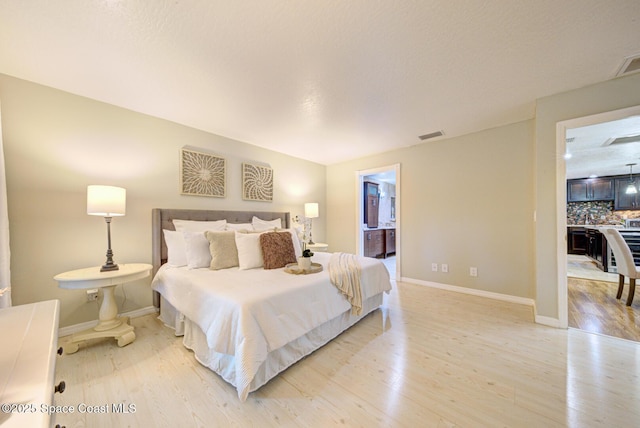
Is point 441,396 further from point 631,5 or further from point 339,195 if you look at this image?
point 339,195

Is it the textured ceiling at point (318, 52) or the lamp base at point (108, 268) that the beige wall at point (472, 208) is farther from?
the lamp base at point (108, 268)

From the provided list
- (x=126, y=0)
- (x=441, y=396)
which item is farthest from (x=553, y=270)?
(x=126, y=0)

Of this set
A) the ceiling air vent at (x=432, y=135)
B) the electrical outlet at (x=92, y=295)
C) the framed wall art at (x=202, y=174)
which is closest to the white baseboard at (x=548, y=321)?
the ceiling air vent at (x=432, y=135)

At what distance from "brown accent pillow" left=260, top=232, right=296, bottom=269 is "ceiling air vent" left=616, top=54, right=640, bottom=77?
333cm

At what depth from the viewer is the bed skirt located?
158cm

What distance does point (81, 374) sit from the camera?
66.3 inches

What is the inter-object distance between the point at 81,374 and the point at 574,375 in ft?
11.7

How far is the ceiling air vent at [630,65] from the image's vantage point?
6.09 ft

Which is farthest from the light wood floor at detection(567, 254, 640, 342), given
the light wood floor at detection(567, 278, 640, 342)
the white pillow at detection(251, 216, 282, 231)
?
the white pillow at detection(251, 216, 282, 231)

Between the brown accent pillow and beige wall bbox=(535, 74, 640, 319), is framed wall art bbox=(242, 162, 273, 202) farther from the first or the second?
beige wall bbox=(535, 74, 640, 319)

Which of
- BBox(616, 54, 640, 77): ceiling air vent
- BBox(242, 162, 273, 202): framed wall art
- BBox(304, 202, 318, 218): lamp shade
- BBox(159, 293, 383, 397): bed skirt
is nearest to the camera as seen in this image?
BBox(159, 293, 383, 397): bed skirt

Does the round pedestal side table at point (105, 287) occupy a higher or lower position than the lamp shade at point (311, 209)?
lower

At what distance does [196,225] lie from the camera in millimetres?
2914

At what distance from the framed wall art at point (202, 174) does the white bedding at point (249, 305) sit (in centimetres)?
118
